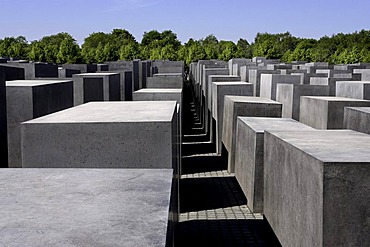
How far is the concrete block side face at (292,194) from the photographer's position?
4.38 m

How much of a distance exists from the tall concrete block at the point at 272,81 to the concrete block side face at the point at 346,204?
9432mm

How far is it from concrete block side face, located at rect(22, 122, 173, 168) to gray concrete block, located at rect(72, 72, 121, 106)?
23.2 feet

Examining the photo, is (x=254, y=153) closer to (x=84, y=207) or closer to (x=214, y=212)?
(x=214, y=212)

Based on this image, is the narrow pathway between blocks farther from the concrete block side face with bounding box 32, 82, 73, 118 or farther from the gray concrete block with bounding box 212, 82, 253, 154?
the concrete block side face with bounding box 32, 82, 73, 118

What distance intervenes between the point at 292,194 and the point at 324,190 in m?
0.94

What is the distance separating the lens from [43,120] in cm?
555

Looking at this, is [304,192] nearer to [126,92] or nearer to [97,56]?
[126,92]

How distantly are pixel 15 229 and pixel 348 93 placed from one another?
362 inches

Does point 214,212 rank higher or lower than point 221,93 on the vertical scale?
lower

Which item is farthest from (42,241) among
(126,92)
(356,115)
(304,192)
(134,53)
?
(134,53)

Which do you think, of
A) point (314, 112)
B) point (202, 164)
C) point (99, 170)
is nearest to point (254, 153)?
point (314, 112)

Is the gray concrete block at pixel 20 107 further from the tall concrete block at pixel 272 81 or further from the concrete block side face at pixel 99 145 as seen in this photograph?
the tall concrete block at pixel 272 81

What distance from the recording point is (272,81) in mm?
13539

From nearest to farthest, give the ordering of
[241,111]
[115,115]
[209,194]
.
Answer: [115,115]
[209,194]
[241,111]
